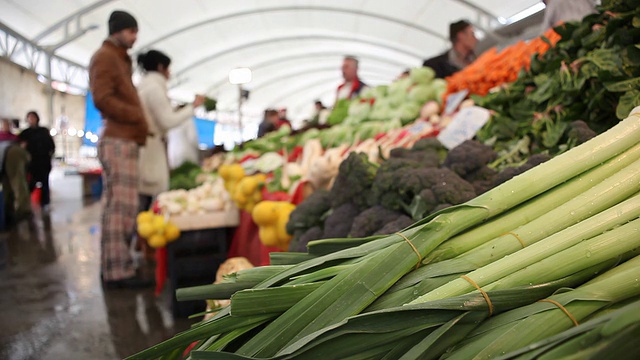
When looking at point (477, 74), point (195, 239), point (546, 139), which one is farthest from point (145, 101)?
point (546, 139)

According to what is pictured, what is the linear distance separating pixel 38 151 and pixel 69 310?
7.41 metres

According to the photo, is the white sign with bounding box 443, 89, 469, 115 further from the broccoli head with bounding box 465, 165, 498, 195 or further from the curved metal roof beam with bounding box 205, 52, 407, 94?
the curved metal roof beam with bounding box 205, 52, 407, 94

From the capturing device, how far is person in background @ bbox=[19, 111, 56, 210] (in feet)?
31.4

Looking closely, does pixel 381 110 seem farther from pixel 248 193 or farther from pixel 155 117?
pixel 155 117

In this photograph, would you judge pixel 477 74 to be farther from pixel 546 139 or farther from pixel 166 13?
pixel 166 13

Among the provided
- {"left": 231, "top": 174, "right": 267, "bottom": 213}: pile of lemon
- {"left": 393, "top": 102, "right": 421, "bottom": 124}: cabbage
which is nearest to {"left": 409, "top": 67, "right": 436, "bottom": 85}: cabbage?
{"left": 393, "top": 102, "right": 421, "bottom": 124}: cabbage

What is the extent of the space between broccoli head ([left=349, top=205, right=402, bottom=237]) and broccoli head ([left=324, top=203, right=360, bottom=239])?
0.60ft

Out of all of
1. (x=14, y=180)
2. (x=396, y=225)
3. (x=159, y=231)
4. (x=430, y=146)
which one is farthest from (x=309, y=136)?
(x=14, y=180)

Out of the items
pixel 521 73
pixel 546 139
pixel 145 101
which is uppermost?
pixel 145 101

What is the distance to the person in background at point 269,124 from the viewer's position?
26.9 feet

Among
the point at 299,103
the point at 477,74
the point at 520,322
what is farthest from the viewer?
the point at 299,103

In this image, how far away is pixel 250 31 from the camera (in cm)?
2044

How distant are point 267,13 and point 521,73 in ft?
56.6

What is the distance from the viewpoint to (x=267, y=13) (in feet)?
60.8
